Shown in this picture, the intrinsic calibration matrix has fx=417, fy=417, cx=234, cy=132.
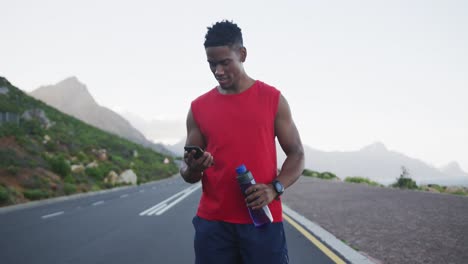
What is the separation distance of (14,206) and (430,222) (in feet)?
49.4

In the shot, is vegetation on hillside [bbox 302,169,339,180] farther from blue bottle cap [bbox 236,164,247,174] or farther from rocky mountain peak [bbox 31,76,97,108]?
rocky mountain peak [bbox 31,76,97,108]

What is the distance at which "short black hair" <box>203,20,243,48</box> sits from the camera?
7.68 feet

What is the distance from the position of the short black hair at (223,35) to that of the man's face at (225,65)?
0.09 ft

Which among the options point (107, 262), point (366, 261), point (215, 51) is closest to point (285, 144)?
point (215, 51)

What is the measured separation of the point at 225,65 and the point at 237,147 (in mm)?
475

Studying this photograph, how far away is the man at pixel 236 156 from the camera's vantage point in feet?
7.29

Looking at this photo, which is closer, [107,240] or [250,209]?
[250,209]

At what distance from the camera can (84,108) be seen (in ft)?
531

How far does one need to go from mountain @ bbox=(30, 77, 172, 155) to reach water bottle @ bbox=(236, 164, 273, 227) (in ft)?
503

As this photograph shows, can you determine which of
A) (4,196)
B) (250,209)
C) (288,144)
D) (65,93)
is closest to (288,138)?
(288,144)

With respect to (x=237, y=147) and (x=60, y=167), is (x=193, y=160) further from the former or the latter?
(x=60, y=167)

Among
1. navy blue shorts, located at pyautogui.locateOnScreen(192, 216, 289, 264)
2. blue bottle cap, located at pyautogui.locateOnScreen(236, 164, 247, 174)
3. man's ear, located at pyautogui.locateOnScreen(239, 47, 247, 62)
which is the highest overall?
man's ear, located at pyautogui.locateOnScreen(239, 47, 247, 62)

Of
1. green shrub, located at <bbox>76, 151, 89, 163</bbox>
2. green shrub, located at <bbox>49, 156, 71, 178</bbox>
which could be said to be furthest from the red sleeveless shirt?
green shrub, located at <bbox>76, 151, 89, 163</bbox>

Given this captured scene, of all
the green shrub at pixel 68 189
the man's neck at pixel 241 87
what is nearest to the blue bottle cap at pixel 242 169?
the man's neck at pixel 241 87
